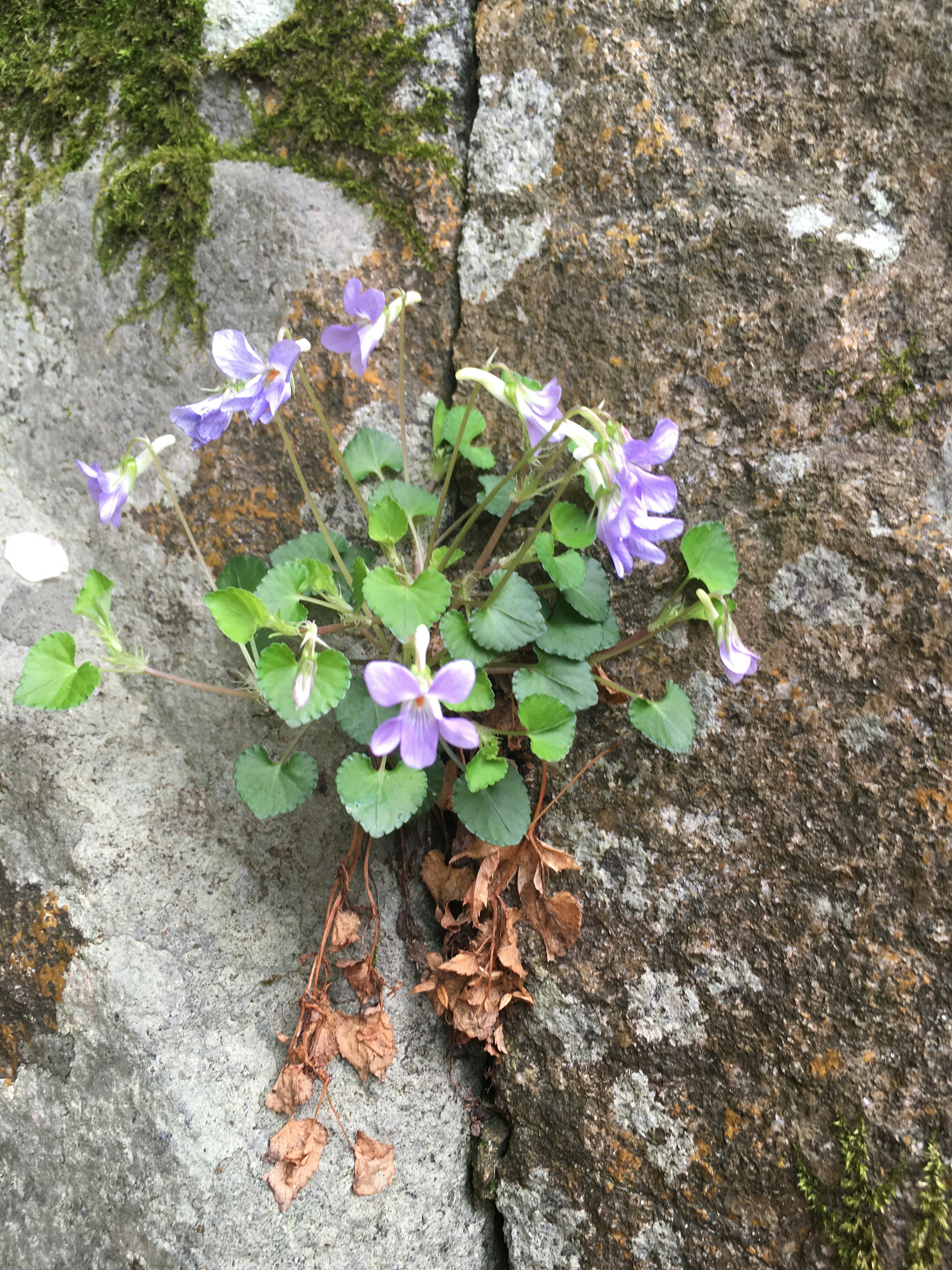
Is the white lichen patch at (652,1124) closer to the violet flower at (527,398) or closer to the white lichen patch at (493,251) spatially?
the violet flower at (527,398)

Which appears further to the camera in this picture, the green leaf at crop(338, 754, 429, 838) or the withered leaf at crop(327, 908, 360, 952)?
the withered leaf at crop(327, 908, 360, 952)

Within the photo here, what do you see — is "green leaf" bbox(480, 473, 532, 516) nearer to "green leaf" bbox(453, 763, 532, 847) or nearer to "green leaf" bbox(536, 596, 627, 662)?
"green leaf" bbox(536, 596, 627, 662)

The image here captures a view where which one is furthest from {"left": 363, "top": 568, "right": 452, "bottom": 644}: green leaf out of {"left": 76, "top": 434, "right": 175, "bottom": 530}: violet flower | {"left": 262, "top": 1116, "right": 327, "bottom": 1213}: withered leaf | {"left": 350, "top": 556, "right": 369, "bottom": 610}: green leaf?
{"left": 262, "top": 1116, "right": 327, "bottom": 1213}: withered leaf

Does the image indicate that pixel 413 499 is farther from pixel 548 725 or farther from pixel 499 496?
pixel 548 725

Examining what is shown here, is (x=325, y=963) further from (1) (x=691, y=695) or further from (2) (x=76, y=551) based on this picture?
(2) (x=76, y=551)

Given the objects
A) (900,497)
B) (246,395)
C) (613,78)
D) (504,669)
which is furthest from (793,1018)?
(613,78)
